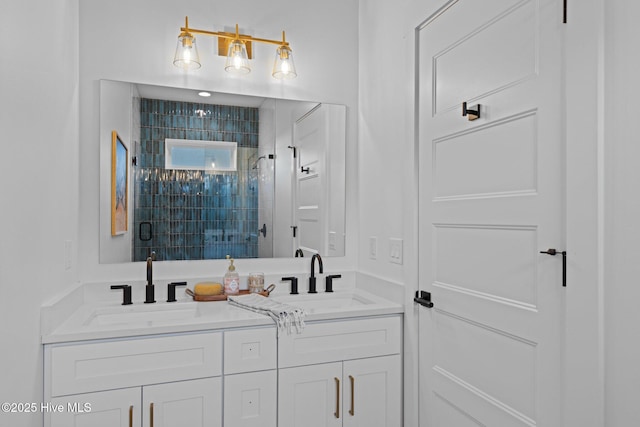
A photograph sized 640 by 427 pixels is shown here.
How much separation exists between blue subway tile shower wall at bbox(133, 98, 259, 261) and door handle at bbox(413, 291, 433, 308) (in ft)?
3.05

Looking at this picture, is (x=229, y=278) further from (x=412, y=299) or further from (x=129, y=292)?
(x=412, y=299)

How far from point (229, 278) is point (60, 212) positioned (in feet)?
2.69

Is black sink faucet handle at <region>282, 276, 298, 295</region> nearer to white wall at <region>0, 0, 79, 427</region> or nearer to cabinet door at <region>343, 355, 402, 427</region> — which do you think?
cabinet door at <region>343, 355, 402, 427</region>

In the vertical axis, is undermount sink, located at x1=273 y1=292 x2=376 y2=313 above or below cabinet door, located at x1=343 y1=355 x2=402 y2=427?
above

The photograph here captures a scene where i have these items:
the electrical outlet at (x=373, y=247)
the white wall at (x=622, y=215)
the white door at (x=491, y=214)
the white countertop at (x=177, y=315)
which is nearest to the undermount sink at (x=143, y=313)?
the white countertop at (x=177, y=315)

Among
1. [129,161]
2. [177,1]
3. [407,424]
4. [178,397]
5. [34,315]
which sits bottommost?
[407,424]

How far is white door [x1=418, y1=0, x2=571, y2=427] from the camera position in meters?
1.28

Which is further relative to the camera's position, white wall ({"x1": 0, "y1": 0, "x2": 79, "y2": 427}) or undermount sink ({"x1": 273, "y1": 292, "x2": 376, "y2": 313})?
undermount sink ({"x1": 273, "y1": 292, "x2": 376, "y2": 313})

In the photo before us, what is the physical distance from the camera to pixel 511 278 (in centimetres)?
142

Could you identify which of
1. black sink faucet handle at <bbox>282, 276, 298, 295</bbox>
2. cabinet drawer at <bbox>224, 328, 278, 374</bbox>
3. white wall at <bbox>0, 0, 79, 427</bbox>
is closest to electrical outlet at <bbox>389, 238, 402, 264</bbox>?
black sink faucet handle at <bbox>282, 276, 298, 295</bbox>

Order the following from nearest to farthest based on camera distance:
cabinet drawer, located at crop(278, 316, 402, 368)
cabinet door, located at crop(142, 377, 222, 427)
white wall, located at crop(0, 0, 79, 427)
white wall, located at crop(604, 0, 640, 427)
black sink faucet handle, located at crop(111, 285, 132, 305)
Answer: white wall, located at crop(604, 0, 640, 427) → white wall, located at crop(0, 0, 79, 427) → cabinet door, located at crop(142, 377, 222, 427) → cabinet drawer, located at crop(278, 316, 402, 368) → black sink faucet handle, located at crop(111, 285, 132, 305)

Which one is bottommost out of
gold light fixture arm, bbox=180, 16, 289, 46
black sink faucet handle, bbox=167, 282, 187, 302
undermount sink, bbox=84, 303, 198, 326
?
undermount sink, bbox=84, 303, 198, 326

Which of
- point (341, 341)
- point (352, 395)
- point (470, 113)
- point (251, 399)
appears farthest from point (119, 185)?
point (470, 113)

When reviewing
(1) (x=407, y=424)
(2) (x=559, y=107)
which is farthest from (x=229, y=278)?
(2) (x=559, y=107)
